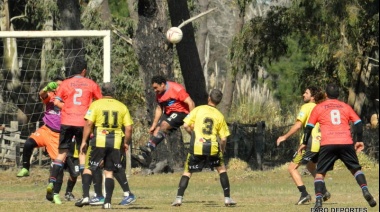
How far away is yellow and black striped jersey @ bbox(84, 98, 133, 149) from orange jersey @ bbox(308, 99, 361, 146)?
109 inches

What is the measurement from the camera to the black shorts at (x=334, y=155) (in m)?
15.6

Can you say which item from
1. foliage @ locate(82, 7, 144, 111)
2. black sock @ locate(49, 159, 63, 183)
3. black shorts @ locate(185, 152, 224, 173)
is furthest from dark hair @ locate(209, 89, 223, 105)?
foliage @ locate(82, 7, 144, 111)

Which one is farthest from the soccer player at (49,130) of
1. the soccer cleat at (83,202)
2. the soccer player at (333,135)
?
the soccer player at (333,135)

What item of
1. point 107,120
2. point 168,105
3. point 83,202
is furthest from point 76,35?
point 107,120

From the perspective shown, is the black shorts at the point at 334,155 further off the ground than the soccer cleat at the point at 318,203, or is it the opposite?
the black shorts at the point at 334,155

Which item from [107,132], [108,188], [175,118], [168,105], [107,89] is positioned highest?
[107,89]

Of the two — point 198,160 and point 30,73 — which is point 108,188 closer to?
point 198,160

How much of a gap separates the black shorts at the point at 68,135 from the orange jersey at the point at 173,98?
8.04ft

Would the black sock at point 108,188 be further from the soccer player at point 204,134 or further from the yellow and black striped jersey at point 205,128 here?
the yellow and black striped jersey at point 205,128

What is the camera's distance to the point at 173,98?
19016 millimetres

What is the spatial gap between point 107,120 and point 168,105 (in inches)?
157

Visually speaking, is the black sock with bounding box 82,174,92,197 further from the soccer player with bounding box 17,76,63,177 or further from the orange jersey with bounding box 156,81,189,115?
the orange jersey with bounding box 156,81,189,115

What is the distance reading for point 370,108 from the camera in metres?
45.1

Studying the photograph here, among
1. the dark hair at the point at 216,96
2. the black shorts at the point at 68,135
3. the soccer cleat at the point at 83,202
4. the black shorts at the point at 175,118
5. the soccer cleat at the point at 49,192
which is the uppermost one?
the dark hair at the point at 216,96
